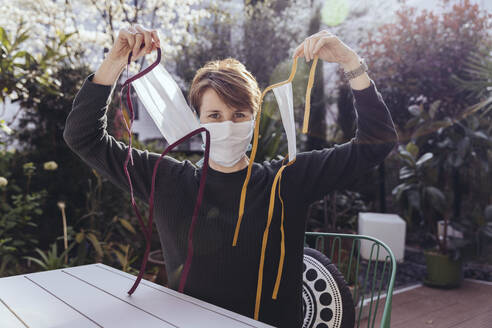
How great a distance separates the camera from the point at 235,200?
4.38 ft

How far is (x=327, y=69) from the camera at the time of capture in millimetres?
6598

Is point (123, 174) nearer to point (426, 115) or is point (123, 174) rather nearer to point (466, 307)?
point (466, 307)

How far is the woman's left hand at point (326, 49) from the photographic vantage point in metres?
1.17

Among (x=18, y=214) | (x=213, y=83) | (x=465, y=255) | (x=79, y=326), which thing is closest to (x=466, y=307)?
(x=465, y=255)

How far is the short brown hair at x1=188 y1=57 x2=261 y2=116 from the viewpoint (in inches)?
51.8

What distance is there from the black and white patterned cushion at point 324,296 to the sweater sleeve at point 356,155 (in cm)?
25

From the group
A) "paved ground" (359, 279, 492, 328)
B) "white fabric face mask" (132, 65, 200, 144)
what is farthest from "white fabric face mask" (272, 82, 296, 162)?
"paved ground" (359, 279, 492, 328)

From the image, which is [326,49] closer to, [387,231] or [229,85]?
[229,85]

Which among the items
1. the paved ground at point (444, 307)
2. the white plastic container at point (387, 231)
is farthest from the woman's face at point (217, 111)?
the white plastic container at point (387, 231)

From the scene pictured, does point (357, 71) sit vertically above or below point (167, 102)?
above

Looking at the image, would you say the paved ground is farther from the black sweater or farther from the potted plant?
the black sweater

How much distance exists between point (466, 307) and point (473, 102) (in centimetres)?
249

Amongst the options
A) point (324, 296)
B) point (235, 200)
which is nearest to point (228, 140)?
point (235, 200)

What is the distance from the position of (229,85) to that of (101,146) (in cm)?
49
